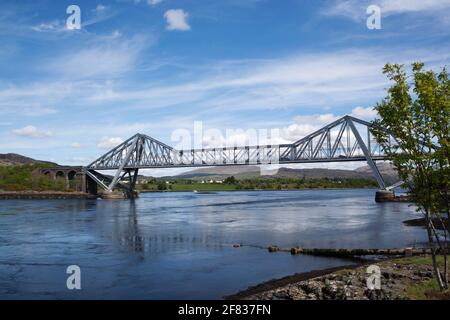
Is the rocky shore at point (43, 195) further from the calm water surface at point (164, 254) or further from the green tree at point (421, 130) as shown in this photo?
the green tree at point (421, 130)

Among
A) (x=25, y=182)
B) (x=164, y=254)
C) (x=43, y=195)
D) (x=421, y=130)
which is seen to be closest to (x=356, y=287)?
(x=421, y=130)

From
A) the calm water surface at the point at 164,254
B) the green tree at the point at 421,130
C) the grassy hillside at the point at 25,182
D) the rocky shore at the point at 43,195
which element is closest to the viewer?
the green tree at the point at 421,130

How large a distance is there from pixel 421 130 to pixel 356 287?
6799 mm

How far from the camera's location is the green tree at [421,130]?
14188mm

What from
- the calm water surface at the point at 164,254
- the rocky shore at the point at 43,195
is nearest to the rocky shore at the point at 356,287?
the calm water surface at the point at 164,254

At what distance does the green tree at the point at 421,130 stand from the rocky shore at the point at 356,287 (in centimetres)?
288

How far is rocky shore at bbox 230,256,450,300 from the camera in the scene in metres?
16.4

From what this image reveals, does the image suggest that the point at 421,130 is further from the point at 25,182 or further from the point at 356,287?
the point at 25,182

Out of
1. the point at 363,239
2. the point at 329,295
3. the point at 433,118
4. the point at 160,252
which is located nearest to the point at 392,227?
the point at 363,239

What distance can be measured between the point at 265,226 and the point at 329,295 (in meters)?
29.3

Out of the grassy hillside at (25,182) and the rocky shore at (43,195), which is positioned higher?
the grassy hillside at (25,182)

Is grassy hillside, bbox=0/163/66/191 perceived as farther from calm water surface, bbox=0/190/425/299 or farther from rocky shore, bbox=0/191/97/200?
calm water surface, bbox=0/190/425/299

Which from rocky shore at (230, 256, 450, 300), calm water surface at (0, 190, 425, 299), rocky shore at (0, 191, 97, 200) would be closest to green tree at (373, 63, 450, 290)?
rocky shore at (230, 256, 450, 300)

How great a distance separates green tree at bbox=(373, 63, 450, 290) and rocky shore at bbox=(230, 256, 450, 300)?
288 centimetres
